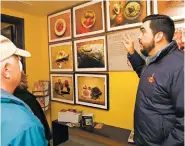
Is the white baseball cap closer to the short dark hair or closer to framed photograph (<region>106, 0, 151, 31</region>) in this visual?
the short dark hair

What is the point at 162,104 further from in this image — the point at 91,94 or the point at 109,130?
the point at 91,94

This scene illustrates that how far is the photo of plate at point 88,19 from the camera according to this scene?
7.68 feet

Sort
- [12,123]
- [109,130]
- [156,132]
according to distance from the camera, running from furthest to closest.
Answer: [109,130], [156,132], [12,123]

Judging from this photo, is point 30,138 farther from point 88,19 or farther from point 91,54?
point 88,19

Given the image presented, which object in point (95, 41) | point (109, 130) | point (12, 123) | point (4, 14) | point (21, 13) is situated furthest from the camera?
point (21, 13)

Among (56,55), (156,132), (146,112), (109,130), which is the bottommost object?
(109,130)

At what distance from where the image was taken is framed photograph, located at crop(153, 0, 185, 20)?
167cm

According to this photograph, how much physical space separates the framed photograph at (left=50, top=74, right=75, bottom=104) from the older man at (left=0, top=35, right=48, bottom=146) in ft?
5.83

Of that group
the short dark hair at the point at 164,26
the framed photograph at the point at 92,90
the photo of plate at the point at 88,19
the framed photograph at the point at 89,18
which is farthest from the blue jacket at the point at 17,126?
the photo of plate at the point at 88,19

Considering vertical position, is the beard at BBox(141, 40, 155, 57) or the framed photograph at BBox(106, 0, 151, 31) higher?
the framed photograph at BBox(106, 0, 151, 31)

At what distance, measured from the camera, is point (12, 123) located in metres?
0.69

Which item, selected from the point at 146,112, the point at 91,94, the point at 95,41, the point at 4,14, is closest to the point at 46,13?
the point at 4,14

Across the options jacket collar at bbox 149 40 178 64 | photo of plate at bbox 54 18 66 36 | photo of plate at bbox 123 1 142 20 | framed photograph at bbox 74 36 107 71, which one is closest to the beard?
jacket collar at bbox 149 40 178 64

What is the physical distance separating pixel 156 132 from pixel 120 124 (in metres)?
1.05
